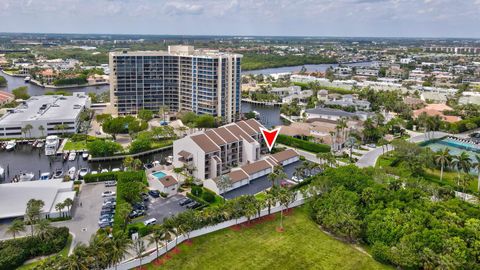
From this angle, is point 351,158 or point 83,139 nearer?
point 351,158

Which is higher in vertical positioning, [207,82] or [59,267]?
[207,82]

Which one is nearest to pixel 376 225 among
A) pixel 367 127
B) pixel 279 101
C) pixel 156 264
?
pixel 156 264

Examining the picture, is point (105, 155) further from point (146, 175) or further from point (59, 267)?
point (59, 267)

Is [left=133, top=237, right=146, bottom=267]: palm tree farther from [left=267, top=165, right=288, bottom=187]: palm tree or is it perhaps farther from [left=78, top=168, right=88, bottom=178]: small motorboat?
[left=78, top=168, right=88, bottom=178]: small motorboat

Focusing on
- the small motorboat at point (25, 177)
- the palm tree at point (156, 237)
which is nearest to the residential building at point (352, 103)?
the small motorboat at point (25, 177)

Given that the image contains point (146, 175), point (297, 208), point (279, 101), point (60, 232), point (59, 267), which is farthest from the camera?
point (279, 101)

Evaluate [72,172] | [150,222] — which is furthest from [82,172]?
[150,222]
